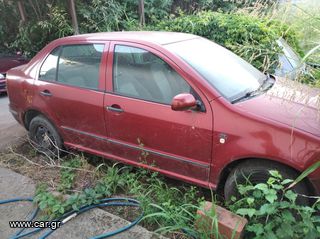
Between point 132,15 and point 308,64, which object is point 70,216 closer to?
point 308,64

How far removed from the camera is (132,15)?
868 cm

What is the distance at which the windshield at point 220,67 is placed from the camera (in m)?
2.98

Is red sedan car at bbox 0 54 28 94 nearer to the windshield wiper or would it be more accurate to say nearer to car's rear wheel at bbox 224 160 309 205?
the windshield wiper

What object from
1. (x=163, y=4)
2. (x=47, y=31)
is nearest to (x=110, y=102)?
(x=47, y=31)

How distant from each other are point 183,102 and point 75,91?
58.8 inches

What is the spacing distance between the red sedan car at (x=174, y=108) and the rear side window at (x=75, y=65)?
12 mm

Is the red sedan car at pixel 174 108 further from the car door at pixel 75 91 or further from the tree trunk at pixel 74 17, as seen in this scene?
the tree trunk at pixel 74 17

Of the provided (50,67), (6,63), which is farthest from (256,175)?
(6,63)

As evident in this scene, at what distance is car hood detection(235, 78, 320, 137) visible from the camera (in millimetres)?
2486

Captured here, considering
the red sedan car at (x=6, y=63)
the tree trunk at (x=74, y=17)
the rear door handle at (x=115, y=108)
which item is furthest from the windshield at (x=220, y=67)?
the red sedan car at (x=6, y=63)

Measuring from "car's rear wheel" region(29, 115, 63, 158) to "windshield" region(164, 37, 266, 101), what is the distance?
1.92 m

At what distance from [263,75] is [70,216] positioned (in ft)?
8.00

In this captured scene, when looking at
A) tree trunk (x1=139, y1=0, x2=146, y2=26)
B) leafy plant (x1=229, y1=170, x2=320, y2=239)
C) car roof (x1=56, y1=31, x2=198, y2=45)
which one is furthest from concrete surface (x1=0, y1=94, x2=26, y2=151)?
tree trunk (x1=139, y1=0, x2=146, y2=26)

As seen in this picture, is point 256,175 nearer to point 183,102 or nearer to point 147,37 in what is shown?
point 183,102
